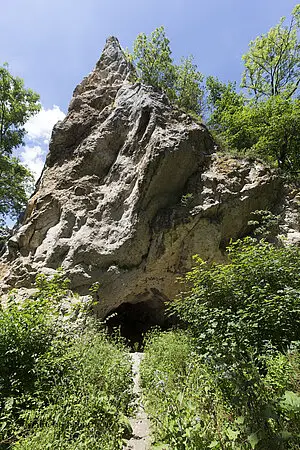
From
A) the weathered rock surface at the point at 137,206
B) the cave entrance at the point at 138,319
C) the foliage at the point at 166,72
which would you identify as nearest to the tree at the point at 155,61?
the foliage at the point at 166,72

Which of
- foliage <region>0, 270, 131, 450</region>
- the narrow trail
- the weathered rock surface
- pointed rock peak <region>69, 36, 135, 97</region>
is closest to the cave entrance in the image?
the weathered rock surface

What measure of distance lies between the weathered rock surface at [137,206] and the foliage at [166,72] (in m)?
5.67

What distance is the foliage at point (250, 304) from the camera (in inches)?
172

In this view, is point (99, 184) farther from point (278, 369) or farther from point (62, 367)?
point (278, 369)

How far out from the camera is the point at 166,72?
55.6ft

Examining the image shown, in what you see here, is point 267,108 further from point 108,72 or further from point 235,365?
point 235,365

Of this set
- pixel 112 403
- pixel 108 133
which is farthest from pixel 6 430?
pixel 108 133

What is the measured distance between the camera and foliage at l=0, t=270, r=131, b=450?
10.1ft

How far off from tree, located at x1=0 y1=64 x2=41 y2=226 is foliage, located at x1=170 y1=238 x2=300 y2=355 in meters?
13.2

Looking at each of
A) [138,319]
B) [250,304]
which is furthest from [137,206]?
[250,304]

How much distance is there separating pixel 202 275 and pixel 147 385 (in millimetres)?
2501

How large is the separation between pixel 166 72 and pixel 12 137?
413 inches

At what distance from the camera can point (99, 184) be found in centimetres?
1085

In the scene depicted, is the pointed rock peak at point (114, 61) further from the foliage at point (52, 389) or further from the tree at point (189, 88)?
the foliage at point (52, 389)
